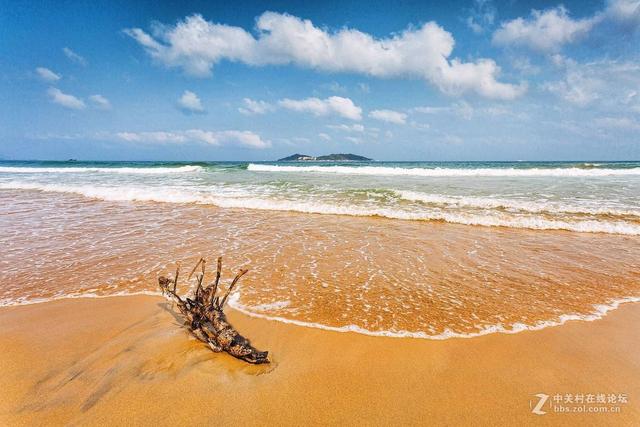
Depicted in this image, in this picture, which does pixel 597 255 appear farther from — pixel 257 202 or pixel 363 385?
pixel 257 202

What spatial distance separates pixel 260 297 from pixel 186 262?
1.96 m

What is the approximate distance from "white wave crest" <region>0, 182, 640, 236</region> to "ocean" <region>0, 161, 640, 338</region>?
7 cm

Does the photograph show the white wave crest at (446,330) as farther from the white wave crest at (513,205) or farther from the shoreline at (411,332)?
the white wave crest at (513,205)

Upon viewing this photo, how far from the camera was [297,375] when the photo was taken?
252 centimetres

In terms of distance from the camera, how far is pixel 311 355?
2.81m

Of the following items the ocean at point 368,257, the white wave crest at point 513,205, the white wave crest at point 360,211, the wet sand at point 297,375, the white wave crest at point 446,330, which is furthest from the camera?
the white wave crest at point 513,205

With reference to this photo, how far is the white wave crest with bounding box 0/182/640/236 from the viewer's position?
7949 millimetres

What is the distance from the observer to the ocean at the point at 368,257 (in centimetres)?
373

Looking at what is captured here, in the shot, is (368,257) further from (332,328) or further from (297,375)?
(297,375)

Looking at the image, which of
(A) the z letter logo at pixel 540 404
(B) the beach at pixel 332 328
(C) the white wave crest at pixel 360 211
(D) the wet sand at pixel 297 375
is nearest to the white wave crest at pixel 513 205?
(C) the white wave crest at pixel 360 211

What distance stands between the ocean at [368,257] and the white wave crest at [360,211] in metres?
0.07

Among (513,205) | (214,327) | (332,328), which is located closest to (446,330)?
(332,328)

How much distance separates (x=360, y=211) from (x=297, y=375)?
7703 millimetres

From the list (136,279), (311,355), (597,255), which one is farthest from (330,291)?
(597,255)
